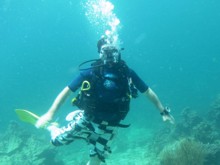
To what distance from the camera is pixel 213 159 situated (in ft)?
32.9

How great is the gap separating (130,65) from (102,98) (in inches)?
3777

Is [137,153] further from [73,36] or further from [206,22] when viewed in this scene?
[206,22]

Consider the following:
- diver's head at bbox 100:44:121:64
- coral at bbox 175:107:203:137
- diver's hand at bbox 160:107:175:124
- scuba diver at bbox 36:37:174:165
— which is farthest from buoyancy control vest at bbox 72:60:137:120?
coral at bbox 175:107:203:137

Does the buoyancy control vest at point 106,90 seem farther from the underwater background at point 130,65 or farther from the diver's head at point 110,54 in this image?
the underwater background at point 130,65

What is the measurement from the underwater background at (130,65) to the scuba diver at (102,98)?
14.1 ft

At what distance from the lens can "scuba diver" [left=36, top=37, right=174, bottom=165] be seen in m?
5.75

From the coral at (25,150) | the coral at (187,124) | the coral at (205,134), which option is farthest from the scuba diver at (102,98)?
the coral at (187,124)

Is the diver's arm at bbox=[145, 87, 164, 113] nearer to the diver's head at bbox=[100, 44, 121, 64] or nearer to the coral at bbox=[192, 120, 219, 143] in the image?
the diver's head at bbox=[100, 44, 121, 64]

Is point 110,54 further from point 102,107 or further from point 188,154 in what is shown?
point 188,154

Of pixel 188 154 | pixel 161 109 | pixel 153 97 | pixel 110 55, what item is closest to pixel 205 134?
pixel 188 154

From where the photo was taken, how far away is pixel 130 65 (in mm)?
101125

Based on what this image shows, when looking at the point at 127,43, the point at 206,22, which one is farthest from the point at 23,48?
the point at 206,22

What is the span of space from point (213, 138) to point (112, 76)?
9362mm

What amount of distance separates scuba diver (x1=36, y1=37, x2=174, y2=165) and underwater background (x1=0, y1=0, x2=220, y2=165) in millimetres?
4308
